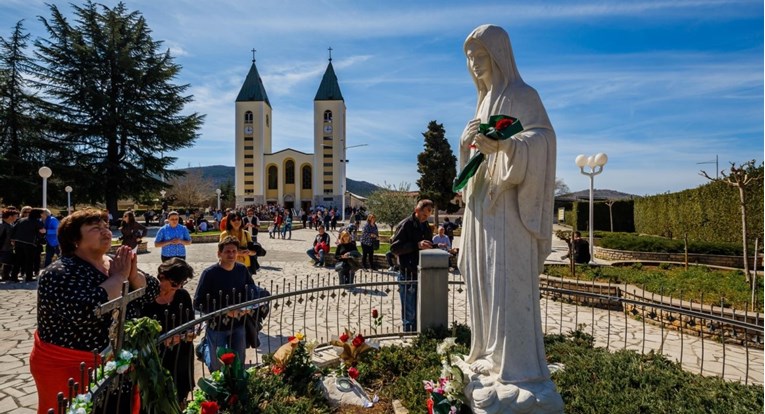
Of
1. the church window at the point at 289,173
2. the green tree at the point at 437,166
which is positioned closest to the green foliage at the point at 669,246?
the green tree at the point at 437,166

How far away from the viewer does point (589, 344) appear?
5.38 metres

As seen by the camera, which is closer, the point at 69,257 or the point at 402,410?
the point at 69,257

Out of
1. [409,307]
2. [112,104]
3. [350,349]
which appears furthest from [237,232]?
[112,104]

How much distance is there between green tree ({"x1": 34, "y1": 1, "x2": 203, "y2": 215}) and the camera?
103ft

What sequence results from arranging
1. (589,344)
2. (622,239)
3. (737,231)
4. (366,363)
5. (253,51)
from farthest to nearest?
→ (253,51) < (622,239) < (737,231) < (589,344) < (366,363)

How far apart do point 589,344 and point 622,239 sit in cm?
1364

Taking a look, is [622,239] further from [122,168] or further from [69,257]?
[122,168]

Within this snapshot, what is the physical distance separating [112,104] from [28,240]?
89.8 feet

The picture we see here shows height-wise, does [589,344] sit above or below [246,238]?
below

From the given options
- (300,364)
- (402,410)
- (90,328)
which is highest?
(90,328)

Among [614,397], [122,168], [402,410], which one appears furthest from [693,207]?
[122,168]

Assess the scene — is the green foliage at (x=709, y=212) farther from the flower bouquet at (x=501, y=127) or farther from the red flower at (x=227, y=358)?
the red flower at (x=227, y=358)

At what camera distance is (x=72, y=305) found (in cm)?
260

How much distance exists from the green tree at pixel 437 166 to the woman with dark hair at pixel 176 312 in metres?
35.3
